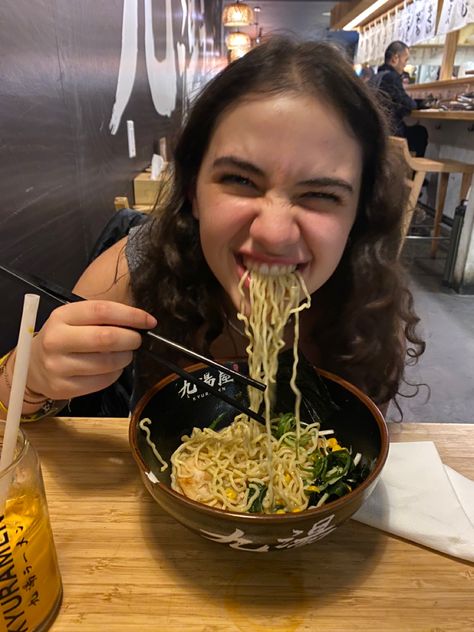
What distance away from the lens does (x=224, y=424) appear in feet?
3.80

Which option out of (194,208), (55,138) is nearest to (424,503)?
(194,208)

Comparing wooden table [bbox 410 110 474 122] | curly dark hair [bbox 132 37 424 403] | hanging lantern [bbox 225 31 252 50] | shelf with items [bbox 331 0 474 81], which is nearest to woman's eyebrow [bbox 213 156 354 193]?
curly dark hair [bbox 132 37 424 403]

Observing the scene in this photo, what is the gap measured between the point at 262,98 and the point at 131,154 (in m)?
2.40

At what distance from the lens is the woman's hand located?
2.75 feet

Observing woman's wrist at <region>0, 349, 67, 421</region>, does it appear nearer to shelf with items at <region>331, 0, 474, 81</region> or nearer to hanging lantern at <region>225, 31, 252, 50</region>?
shelf with items at <region>331, 0, 474, 81</region>

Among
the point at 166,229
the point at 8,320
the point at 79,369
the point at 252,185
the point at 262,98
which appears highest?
the point at 262,98

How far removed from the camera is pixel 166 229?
4.63 feet

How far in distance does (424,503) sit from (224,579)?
0.41 metres

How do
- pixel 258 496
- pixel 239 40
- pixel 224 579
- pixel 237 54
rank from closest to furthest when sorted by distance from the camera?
1. pixel 224 579
2. pixel 258 496
3. pixel 237 54
4. pixel 239 40

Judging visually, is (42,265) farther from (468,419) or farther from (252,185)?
(468,419)

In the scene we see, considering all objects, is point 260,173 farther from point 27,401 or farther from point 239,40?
point 239,40

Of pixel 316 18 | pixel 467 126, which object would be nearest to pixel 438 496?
pixel 467 126

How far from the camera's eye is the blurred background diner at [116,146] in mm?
1483

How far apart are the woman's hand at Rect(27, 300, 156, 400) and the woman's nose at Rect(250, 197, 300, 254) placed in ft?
1.00
